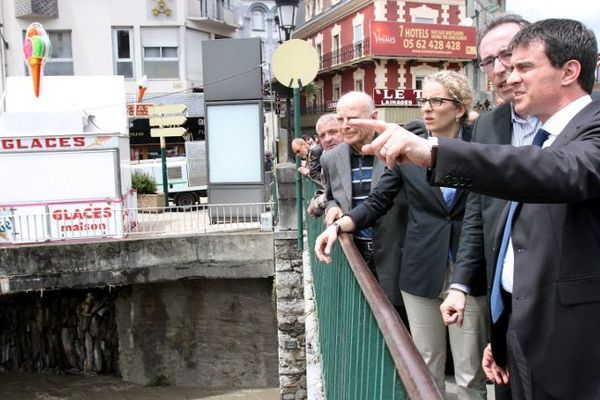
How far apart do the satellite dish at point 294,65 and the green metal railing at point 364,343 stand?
391cm

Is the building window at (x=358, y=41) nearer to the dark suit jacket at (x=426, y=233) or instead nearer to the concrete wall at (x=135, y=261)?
the concrete wall at (x=135, y=261)

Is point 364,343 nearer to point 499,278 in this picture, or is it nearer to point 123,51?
point 499,278

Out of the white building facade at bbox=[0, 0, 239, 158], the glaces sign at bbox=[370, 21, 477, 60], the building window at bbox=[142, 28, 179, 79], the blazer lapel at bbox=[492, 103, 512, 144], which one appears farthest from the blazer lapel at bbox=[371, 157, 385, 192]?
the glaces sign at bbox=[370, 21, 477, 60]

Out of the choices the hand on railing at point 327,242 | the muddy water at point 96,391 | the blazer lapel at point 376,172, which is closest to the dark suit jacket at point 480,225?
the hand on railing at point 327,242

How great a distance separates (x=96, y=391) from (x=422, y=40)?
23.1 meters

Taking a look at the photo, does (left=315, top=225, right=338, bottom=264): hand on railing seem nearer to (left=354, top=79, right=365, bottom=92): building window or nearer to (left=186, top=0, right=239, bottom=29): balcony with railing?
(left=186, top=0, right=239, bottom=29): balcony with railing

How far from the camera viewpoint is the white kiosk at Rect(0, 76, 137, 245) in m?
11.5

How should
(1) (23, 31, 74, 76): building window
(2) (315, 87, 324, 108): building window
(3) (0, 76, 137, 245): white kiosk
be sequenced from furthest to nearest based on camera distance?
(2) (315, 87, 324, 108): building window, (1) (23, 31, 74, 76): building window, (3) (0, 76, 137, 245): white kiosk

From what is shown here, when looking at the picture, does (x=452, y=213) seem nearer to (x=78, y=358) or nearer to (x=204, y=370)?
(x=204, y=370)

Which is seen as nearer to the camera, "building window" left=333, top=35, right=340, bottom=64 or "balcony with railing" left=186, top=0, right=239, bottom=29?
"balcony with railing" left=186, top=0, right=239, bottom=29

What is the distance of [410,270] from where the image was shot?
116 inches

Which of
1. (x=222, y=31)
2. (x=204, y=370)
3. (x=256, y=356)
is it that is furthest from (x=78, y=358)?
(x=222, y=31)

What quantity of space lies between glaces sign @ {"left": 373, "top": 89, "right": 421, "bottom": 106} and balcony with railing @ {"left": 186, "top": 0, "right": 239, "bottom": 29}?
314 inches

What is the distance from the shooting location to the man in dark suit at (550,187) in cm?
151
